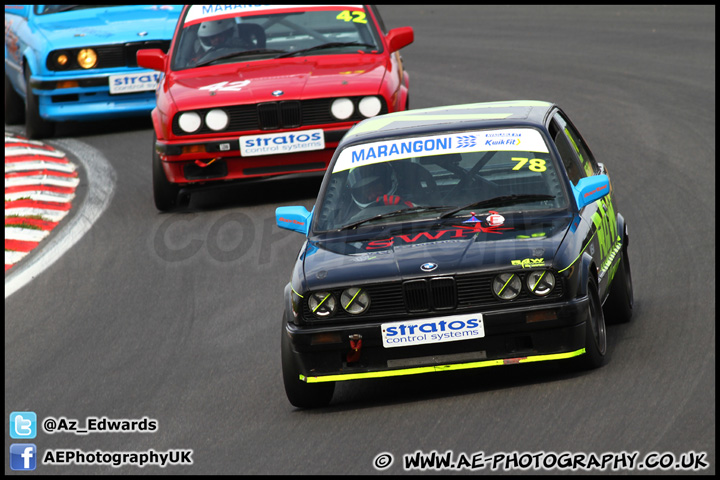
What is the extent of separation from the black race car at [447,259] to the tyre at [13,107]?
10.5 metres

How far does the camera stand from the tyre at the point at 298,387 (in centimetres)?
641

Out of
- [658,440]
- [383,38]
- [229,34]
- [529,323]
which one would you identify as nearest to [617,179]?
[383,38]

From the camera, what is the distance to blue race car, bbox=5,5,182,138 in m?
14.4

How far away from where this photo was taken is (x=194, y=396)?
6.91m

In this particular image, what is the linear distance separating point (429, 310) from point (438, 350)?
201 millimetres

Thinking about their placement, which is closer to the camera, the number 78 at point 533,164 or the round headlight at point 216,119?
the number 78 at point 533,164

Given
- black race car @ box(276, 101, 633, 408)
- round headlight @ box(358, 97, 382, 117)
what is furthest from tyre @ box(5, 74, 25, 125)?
black race car @ box(276, 101, 633, 408)

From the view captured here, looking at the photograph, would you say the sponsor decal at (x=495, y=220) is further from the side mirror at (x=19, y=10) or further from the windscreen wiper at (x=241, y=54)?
the side mirror at (x=19, y=10)

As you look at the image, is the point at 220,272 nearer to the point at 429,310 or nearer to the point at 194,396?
the point at 194,396

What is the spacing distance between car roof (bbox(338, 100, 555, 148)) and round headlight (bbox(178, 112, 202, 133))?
350 centimetres

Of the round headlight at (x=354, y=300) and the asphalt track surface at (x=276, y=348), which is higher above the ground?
the round headlight at (x=354, y=300)

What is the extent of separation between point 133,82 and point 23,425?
832 centimetres

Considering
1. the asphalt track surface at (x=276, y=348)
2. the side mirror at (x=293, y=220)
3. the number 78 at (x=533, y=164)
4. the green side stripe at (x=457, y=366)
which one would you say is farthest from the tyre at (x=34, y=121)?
the green side stripe at (x=457, y=366)

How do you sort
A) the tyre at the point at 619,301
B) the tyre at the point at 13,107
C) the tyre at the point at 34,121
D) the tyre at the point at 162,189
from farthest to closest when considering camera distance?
the tyre at the point at 13,107 → the tyre at the point at 34,121 → the tyre at the point at 162,189 → the tyre at the point at 619,301
